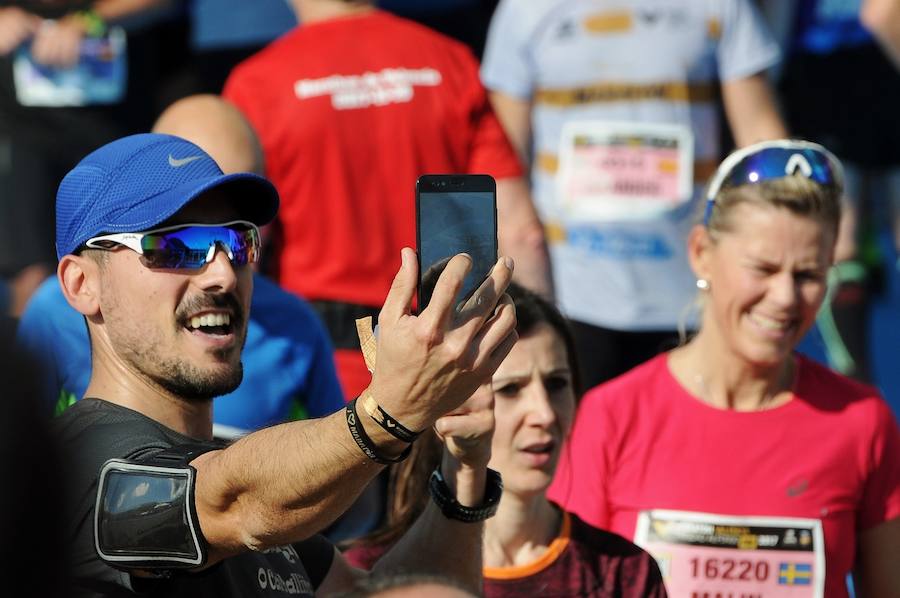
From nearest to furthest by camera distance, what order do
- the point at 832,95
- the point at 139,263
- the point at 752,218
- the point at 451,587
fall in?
the point at 451,587 < the point at 139,263 < the point at 752,218 < the point at 832,95

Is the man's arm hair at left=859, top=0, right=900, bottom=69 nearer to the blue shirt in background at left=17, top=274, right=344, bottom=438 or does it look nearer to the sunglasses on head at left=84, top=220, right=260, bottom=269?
the blue shirt in background at left=17, top=274, right=344, bottom=438

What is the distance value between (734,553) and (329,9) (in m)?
2.12

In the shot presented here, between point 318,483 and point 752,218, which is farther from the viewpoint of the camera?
point 752,218

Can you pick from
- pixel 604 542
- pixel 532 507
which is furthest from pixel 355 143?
pixel 604 542

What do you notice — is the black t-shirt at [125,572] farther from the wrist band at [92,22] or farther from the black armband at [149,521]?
the wrist band at [92,22]

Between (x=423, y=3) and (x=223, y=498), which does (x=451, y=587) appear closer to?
(x=223, y=498)

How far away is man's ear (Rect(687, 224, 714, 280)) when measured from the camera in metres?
4.06

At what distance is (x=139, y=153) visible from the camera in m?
2.60

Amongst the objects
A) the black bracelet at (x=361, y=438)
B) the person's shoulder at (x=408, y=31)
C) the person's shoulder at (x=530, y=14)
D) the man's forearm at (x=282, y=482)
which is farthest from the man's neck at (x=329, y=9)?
the black bracelet at (x=361, y=438)

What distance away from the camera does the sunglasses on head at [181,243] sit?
2.53m

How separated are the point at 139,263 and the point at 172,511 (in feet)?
1.81

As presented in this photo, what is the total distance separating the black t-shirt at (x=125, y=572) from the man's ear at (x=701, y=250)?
1.75 meters

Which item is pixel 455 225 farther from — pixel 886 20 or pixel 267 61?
pixel 886 20

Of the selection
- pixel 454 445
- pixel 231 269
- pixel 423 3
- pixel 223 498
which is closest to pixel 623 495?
pixel 454 445
